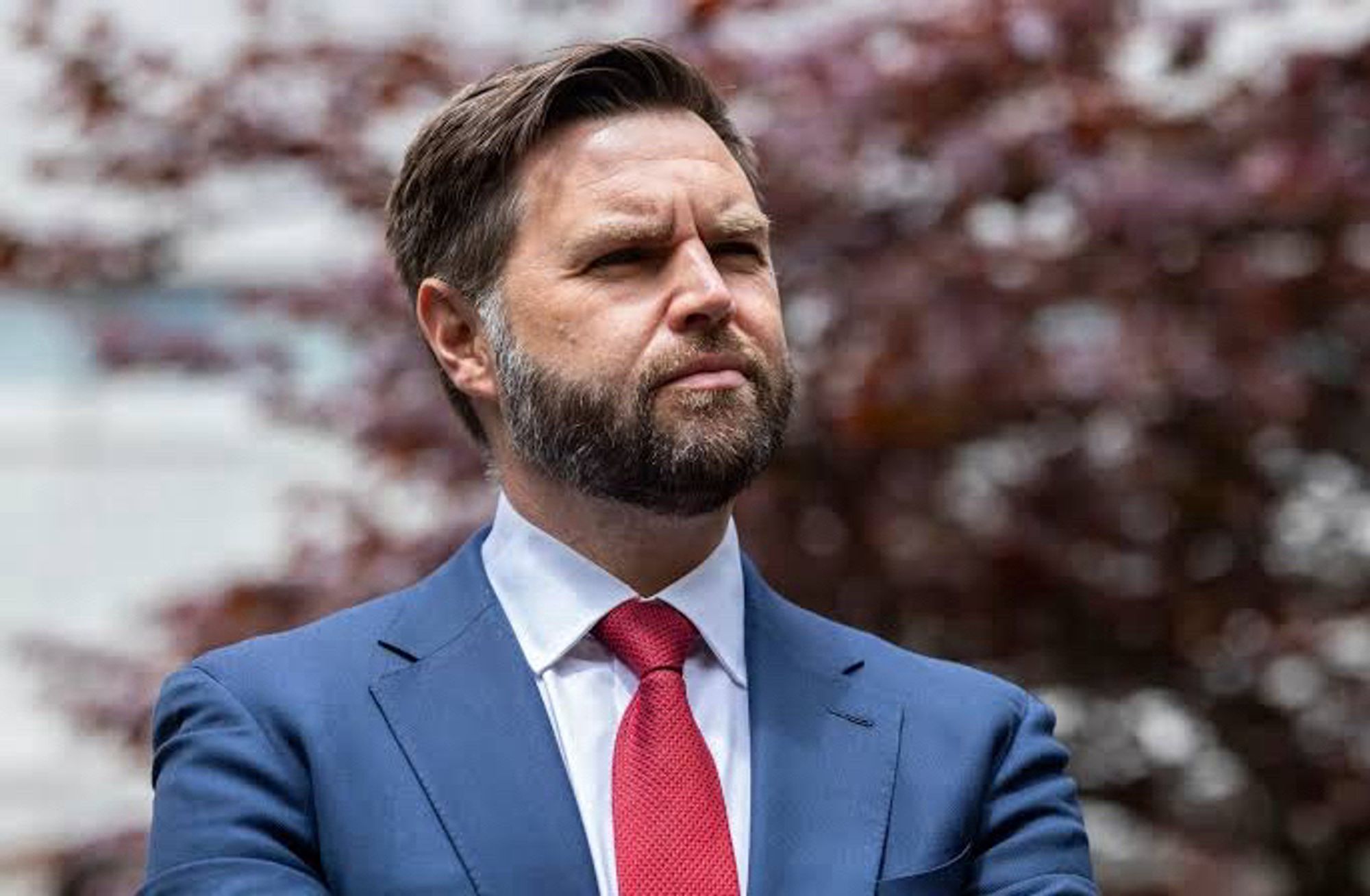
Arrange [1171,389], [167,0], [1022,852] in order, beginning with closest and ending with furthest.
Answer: [1022,852]
[1171,389]
[167,0]

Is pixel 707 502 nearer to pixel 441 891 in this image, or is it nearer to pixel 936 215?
pixel 441 891

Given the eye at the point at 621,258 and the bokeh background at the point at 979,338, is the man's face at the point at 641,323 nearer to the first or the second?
the eye at the point at 621,258

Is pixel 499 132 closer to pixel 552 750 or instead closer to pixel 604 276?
pixel 604 276

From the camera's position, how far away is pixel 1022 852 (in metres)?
2.76

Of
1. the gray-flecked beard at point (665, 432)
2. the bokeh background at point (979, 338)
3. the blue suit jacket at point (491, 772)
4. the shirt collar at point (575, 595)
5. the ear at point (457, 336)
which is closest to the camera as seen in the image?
the blue suit jacket at point (491, 772)

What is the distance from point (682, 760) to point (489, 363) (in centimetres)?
59

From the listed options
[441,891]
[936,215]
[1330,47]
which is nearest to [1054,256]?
[936,215]

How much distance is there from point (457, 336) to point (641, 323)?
38 cm

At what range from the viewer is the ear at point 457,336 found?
120 inches

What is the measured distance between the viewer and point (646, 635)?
9.34ft

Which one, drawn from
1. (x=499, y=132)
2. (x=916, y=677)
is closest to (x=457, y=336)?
(x=499, y=132)

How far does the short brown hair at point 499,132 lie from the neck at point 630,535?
288mm

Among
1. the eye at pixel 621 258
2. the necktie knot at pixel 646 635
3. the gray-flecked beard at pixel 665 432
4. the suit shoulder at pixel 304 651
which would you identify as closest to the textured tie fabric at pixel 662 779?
the necktie knot at pixel 646 635

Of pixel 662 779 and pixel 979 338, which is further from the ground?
pixel 662 779
